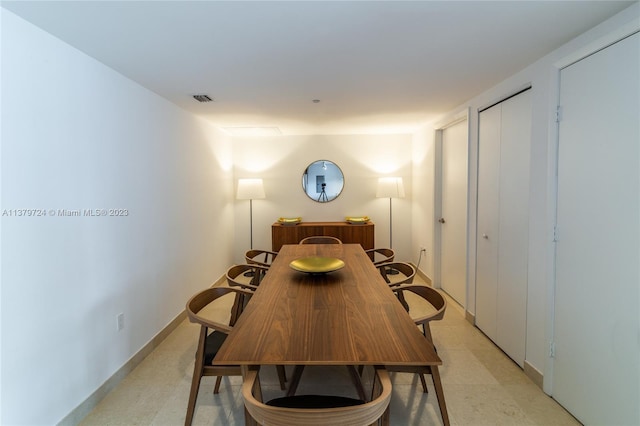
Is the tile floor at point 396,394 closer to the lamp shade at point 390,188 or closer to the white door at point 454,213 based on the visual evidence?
the white door at point 454,213

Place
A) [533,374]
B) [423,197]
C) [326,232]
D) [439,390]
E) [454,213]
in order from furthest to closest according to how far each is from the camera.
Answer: [326,232]
[423,197]
[454,213]
[533,374]
[439,390]

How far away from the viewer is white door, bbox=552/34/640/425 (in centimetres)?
159

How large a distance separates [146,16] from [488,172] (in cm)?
299

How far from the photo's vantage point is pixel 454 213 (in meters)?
3.78

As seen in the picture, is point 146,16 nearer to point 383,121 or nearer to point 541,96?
point 541,96

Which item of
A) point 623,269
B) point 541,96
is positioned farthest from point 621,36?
point 623,269

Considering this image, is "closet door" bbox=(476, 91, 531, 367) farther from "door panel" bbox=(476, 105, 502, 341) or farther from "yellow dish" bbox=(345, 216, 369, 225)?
"yellow dish" bbox=(345, 216, 369, 225)

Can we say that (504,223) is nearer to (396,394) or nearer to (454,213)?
(454,213)

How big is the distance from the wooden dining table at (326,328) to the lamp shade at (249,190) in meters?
2.91

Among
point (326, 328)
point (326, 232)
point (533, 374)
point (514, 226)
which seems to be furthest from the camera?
point (326, 232)

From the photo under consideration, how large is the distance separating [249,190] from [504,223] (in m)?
3.62

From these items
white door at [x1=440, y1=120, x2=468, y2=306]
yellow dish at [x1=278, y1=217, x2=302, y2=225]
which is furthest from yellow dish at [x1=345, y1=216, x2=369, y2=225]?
white door at [x1=440, y1=120, x2=468, y2=306]

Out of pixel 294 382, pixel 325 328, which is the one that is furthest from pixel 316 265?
pixel 325 328

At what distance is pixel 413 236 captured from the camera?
17.1 ft
